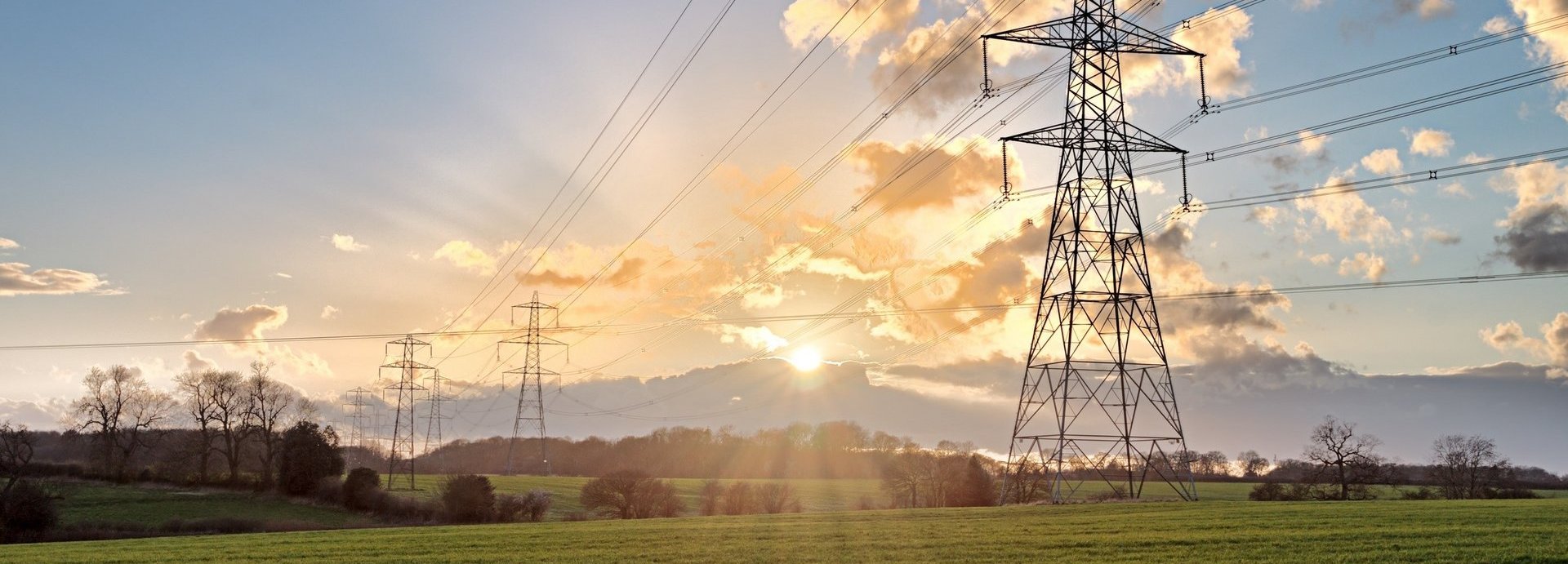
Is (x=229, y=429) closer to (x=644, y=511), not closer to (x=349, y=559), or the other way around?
(x=644, y=511)

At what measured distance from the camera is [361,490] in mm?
83688

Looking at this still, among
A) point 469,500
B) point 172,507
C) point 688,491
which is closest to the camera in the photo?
point 469,500

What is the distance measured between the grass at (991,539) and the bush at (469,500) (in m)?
21.1

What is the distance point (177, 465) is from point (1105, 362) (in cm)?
9296

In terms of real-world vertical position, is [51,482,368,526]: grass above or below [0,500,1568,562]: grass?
below

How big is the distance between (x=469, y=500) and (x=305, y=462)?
31363 millimetres

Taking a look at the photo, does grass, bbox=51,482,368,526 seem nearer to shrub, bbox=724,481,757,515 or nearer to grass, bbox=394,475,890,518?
grass, bbox=394,475,890,518

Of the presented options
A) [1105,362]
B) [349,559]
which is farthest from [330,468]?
[1105,362]

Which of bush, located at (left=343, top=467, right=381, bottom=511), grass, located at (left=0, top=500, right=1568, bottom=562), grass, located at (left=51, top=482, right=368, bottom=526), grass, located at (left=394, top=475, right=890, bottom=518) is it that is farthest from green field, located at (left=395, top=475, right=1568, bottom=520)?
grass, located at (left=0, top=500, right=1568, bottom=562)

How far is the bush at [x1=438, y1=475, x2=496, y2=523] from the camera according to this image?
69438 mm

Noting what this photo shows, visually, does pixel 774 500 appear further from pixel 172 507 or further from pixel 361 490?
pixel 172 507

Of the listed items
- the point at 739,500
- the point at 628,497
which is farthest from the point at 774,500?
the point at 628,497

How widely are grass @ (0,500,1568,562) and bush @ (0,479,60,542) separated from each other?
2053 cm

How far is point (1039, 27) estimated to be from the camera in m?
44.3
